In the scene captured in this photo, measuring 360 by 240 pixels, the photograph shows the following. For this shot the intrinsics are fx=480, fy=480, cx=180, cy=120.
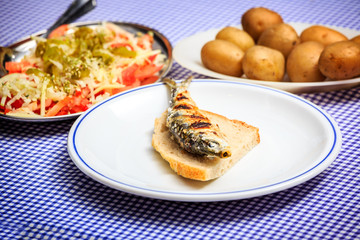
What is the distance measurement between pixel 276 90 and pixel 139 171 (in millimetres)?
654

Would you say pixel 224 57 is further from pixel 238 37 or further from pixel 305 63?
pixel 305 63

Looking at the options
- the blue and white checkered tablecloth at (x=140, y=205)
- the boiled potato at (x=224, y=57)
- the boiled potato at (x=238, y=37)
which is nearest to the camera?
the blue and white checkered tablecloth at (x=140, y=205)

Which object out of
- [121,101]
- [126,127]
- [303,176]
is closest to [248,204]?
[303,176]

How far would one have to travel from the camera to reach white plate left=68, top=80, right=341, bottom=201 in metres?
1.29

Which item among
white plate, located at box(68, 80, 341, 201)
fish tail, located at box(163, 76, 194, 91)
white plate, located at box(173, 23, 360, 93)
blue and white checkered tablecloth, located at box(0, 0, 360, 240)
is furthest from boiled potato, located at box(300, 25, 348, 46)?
fish tail, located at box(163, 76, 194, 91)

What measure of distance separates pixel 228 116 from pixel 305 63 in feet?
1.30

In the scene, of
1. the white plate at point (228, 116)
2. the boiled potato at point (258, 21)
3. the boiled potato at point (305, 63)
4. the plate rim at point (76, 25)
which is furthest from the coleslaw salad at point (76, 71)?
the boiled potato at point (305, 63)

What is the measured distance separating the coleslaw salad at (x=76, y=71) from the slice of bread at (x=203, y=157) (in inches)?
15.8

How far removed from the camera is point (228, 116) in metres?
1.79

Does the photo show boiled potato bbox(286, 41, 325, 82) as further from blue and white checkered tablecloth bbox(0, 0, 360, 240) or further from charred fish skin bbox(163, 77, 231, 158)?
charred fish skin bbox(163, 77, 231, 158)

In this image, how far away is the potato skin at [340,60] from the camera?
6.00 ft

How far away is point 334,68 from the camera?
1836 millimetres

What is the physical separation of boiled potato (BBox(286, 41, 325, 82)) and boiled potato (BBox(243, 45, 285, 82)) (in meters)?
0.05

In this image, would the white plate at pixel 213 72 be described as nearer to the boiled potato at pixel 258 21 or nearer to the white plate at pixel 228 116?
the white plate at pixel 228 116
